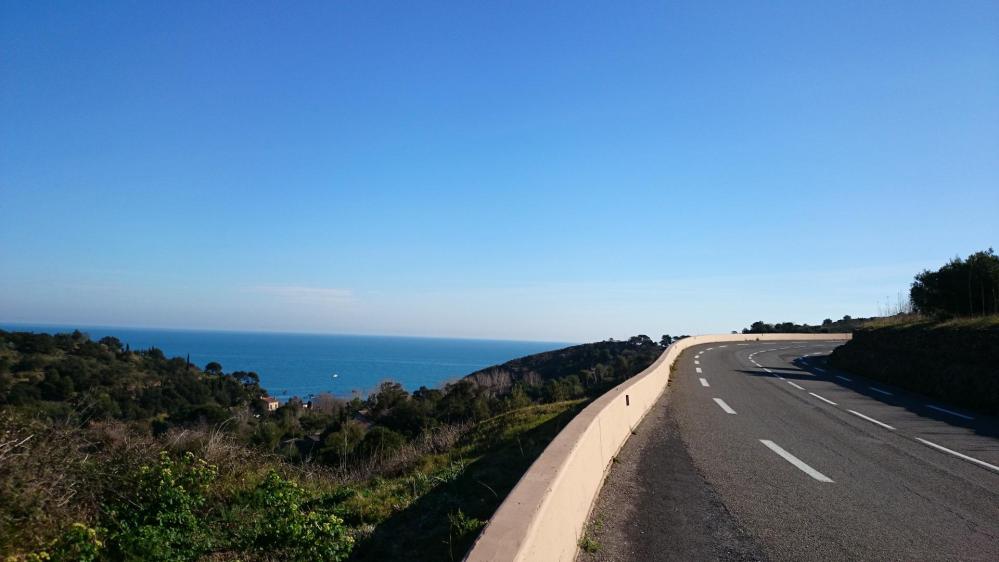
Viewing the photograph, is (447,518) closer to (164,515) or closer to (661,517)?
(661,517)

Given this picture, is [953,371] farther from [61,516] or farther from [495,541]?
[61,516]

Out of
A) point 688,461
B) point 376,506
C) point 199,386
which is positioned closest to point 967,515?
point 688,461

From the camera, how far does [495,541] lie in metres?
3.28

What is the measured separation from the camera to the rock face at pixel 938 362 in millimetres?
16156

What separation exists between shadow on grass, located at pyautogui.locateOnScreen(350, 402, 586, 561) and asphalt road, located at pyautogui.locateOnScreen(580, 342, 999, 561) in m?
1.14

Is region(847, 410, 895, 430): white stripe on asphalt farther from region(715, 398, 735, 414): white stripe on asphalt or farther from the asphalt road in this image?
region(715, 398, 735, 414): white stripe on asphalt

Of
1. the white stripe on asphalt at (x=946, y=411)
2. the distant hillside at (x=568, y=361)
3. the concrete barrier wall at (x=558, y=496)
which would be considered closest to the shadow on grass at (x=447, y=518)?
the concrete barrier wall at (x=558, y=496)

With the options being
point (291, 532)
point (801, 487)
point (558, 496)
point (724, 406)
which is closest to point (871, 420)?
point (724, 406)

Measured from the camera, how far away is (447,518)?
20.4ft

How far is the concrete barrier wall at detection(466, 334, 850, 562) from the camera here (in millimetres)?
3328

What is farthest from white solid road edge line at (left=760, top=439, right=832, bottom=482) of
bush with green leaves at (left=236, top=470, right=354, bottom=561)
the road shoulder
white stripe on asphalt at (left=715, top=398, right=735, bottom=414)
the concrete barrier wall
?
bush with green leaves at (left=236, top=470, right=354, bottom=561)

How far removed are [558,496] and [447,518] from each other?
88.6 inches

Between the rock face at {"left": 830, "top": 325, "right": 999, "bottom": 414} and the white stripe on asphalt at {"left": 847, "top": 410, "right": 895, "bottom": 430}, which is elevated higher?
the rock face at {"left": 830, "top": 325, "right": 999, "bottom": 414}

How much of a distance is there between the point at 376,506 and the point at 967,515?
6.42 m
